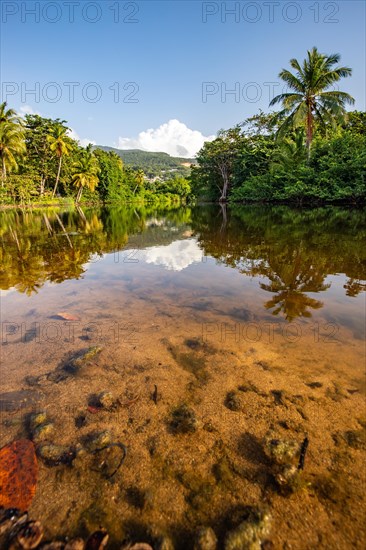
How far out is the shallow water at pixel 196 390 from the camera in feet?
6.15

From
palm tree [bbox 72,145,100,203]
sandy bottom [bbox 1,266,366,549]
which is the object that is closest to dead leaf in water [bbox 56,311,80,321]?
sandy bottom [bbox 1,266,366,549]

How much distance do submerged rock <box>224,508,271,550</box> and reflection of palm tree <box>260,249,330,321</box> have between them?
3.19 meters

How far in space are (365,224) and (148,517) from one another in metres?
15.8

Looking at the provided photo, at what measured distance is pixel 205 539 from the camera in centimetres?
168

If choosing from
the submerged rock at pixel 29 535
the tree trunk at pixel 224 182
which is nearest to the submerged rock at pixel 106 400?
the submerged rock at pixel 29 535

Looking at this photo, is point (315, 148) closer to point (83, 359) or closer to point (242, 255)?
point (242, 255)

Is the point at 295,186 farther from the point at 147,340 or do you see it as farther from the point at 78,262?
the point at 147,340

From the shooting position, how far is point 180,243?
1230 centimetres

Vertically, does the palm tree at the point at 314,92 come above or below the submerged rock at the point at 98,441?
above

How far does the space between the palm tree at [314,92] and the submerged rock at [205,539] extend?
29.4 meters

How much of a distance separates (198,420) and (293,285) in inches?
170

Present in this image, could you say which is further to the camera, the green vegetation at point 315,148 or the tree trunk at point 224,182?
the tree trunk at point 224,182

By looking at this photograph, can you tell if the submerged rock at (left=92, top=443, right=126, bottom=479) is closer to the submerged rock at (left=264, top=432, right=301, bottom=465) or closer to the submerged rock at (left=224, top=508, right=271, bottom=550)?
the submerged rock at (left=224, top=508, right=271, bottom=550)

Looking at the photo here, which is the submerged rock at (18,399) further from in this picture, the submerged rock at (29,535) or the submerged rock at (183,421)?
the submerged rock at (183,421)
